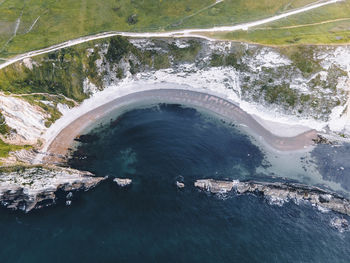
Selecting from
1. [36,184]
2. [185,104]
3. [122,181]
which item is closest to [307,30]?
[185,104]

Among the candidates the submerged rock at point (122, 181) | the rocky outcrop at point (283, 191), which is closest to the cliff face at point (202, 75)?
the rocky outcrop at point (283, 191)

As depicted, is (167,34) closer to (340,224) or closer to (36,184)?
(36,184)

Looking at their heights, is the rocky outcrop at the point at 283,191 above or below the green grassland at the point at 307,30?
below

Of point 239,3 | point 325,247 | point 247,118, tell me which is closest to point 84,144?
point 247,118

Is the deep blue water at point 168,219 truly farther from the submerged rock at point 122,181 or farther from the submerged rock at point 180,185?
the submerged rock at point 122,181

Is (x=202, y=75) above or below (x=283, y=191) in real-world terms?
above

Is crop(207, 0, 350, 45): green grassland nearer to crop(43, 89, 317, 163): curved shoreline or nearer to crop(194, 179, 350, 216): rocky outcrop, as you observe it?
crop(43, 89, 317, 163): curved shoreline

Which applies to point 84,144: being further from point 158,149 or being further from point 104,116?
point 158,149
